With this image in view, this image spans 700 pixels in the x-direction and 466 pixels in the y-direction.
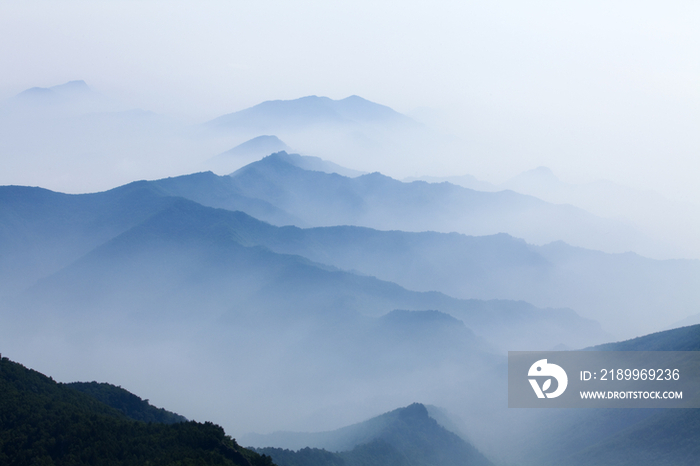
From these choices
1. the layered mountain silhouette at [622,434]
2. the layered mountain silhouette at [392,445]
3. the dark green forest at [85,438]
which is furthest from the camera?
the layered mountain silhouette at [622,434]

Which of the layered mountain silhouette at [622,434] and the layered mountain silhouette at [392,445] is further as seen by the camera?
the layered mountain silhouette at [622,434]

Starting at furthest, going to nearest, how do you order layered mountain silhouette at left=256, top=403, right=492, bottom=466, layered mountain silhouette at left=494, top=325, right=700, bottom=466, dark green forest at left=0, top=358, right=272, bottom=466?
1. layered mountain silhouette at left=494, top=325, right=700, bottom=466
2. layered mountain silhouette at left=256, top=403, right=492, bottom=466
3. dark green forest at left=0, top=358, right=272, bottom=466

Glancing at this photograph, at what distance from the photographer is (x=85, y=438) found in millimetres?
36250

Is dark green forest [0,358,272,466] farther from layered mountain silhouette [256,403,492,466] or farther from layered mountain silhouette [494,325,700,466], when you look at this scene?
layered mountain silhouette [494,325,700,466]

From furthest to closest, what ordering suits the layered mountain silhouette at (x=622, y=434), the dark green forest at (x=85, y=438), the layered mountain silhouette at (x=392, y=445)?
the layered mountain silhouette at (x=622, y=434) < the layered mountain silhouette at (x=392, y=445) < the dark green forest at (x=85, y=438)

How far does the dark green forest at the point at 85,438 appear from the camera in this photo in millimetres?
34281

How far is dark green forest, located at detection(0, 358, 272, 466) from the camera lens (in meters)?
34.3

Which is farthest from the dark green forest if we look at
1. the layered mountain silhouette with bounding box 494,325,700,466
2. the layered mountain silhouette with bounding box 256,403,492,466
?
the layered mountain silhouette with bounding box 494,325,700,466

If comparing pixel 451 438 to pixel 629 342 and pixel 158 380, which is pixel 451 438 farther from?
pixel 158 380

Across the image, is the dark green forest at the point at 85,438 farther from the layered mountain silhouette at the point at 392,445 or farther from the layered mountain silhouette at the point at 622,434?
the layered mountain silhouette at the point at 622,434

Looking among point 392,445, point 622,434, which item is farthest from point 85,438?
point 622,434

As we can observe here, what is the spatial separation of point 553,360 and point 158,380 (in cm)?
14144

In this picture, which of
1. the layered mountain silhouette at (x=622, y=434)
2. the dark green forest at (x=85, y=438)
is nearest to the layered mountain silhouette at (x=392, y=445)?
the layered mountain silhouette at (x=622, y=434)

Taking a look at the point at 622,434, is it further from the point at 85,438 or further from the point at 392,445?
the point at 85,438
